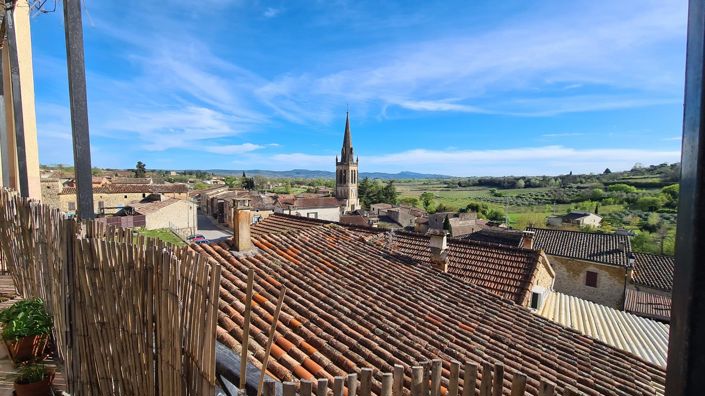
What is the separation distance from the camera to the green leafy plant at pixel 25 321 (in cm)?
319

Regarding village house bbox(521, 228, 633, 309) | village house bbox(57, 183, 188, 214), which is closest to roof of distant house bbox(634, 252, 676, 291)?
village house bbox(521, 228, 633, 309)

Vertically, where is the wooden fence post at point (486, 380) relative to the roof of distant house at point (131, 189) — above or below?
above

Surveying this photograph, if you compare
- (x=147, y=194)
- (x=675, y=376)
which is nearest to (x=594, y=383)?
(x=675, y=376)

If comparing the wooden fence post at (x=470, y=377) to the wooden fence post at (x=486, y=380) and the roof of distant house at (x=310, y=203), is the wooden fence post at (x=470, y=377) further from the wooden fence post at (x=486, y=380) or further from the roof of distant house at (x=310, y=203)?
the roof of distant house at (x=310, y=203)

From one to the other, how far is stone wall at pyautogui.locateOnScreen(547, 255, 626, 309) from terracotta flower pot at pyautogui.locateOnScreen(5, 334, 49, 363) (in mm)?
22556

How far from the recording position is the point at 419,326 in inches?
197

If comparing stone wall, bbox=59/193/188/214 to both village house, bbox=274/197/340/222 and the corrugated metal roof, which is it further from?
the corrugated metal roof

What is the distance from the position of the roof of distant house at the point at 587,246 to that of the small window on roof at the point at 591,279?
128 centimetres

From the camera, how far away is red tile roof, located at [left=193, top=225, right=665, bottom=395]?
3.85m

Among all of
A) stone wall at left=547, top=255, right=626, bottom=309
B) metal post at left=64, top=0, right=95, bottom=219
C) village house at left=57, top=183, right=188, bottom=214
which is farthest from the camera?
village house at left=57, top=183, right=188, bottom=214

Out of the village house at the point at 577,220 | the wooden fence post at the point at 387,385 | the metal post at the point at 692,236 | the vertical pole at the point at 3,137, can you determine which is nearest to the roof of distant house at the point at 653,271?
the village house at the point at 577,220

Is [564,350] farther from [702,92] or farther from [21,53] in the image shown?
[21,53]

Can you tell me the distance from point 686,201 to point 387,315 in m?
4.75

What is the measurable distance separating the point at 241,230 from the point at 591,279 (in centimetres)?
2051
